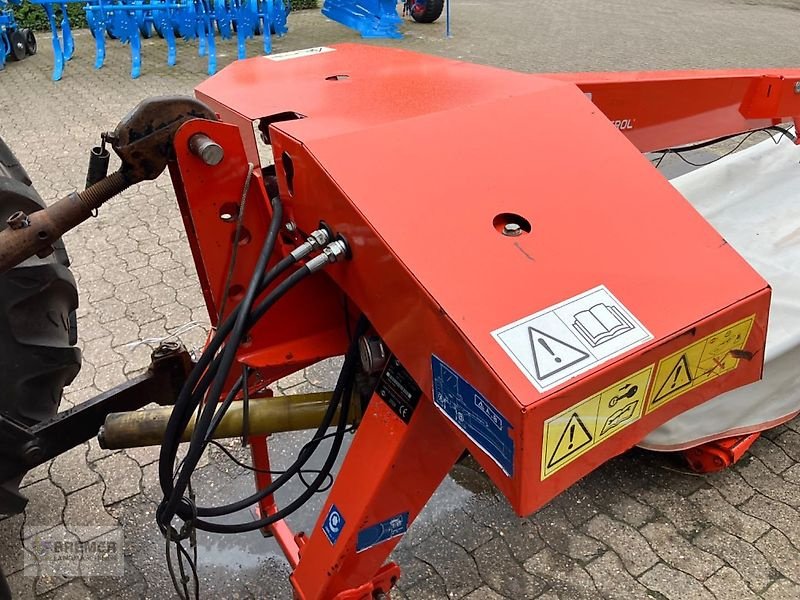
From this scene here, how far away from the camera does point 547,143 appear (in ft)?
3.53

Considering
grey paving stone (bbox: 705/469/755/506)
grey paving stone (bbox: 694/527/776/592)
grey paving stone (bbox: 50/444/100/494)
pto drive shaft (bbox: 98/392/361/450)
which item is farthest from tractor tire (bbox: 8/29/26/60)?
grey paving stone (bbox: 694/527/776/592)

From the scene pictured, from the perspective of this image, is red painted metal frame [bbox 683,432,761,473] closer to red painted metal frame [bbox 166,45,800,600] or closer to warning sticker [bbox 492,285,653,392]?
red painted metal frame [bbox 166,45,800,600]

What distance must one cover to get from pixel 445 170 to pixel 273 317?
473 millimetres

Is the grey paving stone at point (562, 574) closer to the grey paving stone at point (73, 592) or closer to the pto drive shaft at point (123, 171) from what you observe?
the grey paving stone at point (73, 592)

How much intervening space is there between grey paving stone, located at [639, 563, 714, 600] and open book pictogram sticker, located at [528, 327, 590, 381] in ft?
4.41

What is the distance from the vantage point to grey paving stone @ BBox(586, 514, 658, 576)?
1.91 meters

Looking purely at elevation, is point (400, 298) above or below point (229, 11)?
above

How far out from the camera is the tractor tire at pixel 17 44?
6.86 metres

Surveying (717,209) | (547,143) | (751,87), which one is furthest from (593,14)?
(547,143)

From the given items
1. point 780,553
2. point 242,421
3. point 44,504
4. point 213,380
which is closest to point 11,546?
point 44,504

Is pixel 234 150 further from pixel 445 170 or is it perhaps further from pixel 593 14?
pixel 593 14

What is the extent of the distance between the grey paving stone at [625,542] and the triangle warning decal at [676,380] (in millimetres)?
1185

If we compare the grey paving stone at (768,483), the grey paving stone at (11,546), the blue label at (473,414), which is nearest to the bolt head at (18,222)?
the blue label at (473,414)

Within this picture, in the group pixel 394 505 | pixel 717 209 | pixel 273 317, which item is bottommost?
pixel 717 209
